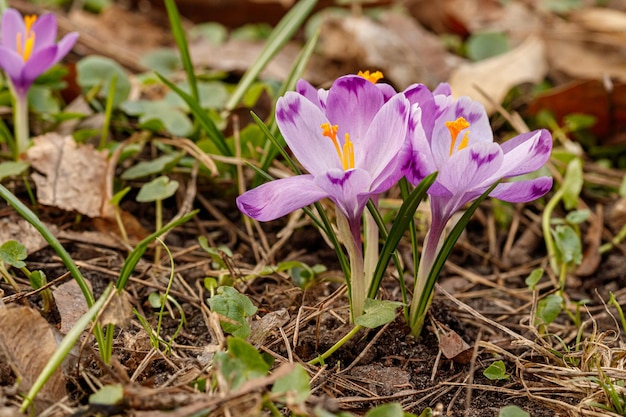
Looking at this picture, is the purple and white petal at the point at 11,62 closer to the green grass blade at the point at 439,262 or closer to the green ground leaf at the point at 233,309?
the green ground leaf at the point at 233,309

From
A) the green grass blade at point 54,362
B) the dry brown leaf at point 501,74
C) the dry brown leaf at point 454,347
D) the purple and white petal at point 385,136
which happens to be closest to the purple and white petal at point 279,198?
the purple and white petal at point 385,136

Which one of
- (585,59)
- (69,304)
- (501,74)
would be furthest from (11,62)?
(585,59)

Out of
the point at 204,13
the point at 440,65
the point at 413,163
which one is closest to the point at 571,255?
the point at 413,163

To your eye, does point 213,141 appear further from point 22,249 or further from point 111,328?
point 111,328

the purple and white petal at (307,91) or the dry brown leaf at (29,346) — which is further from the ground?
the purple and white petal at (307,91)

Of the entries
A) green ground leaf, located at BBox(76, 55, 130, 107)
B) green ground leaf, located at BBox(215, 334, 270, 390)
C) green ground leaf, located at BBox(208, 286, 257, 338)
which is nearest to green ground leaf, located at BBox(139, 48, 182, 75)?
green ground leaf, located at BBox(76, 55, 130, 107)

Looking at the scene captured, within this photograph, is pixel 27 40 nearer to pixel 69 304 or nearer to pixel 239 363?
pixel 69 304
